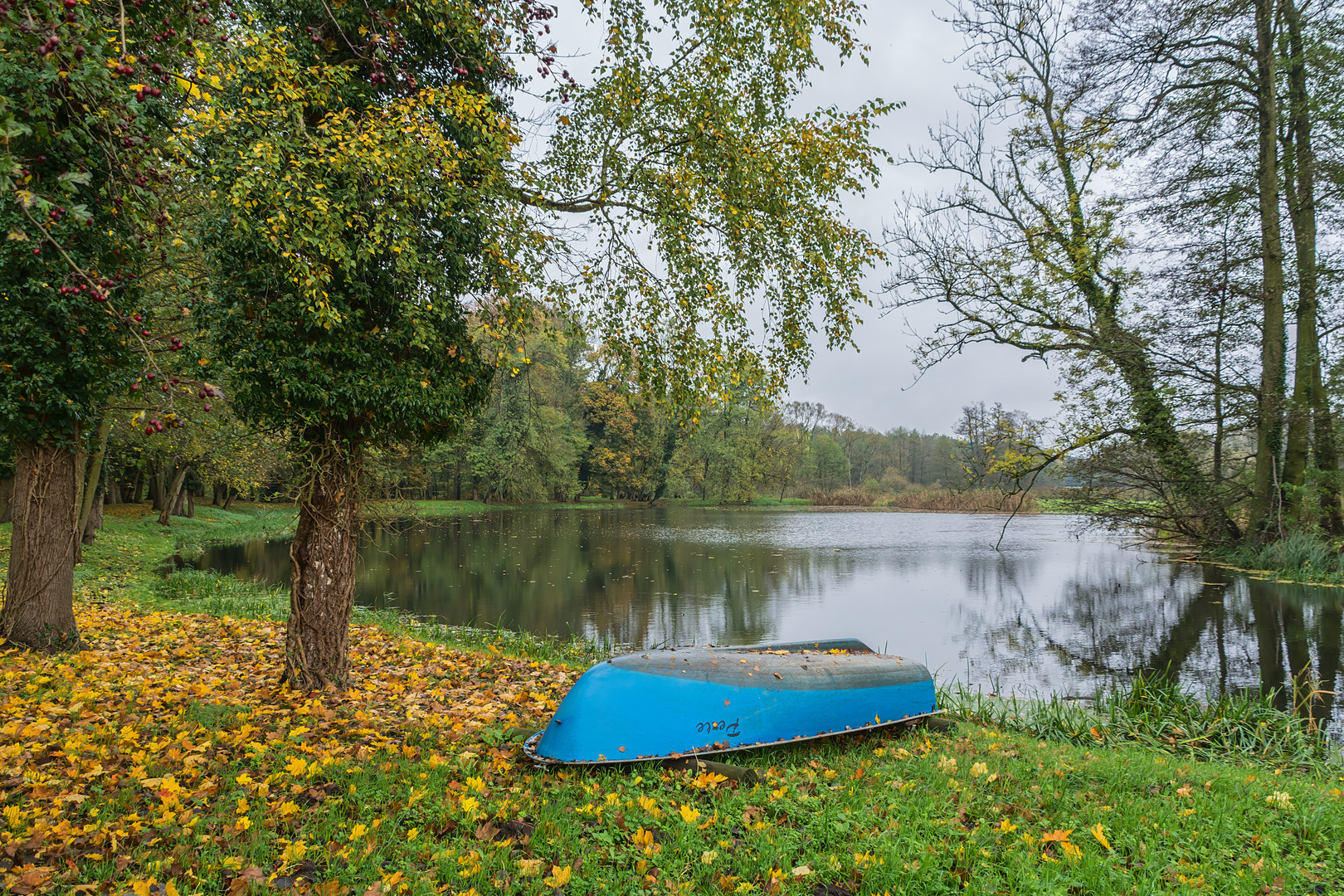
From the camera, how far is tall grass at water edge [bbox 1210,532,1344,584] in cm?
1282

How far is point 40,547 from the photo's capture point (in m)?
5.80

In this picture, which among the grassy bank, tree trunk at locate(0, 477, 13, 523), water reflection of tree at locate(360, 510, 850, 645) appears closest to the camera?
the grassy bank

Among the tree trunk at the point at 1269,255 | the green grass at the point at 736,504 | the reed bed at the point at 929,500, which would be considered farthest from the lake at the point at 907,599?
the green grass at the point at 736,504

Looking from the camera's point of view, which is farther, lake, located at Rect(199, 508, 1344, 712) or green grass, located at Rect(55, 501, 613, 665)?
lake, located at Rect(199, 508, 1344, 712)

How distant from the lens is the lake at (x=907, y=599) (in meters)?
9.23

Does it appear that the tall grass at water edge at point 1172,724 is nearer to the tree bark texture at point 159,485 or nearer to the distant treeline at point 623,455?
the distant treeline at point 623,455

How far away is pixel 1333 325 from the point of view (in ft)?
44.8

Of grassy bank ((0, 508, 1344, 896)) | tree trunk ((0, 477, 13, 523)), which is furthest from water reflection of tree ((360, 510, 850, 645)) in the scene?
tree trunk ((0, 477, 13, 523))

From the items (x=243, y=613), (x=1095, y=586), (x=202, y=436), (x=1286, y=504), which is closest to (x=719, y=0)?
(x=243, y=613)

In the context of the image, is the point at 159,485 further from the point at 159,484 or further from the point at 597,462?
the point at 597,462

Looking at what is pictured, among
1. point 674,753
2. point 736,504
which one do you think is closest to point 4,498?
point 674,753

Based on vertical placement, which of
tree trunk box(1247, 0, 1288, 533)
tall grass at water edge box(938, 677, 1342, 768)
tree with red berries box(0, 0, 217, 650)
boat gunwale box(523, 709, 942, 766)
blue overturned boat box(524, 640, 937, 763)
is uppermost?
tree trunk box(1247, 0, 1288, 533)

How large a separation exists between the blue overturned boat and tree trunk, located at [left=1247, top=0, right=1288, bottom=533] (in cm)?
1396

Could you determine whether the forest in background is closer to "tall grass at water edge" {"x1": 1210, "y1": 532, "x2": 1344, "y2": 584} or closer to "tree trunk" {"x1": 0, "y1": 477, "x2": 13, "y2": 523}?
"tree trunk" {"x1": 0, "y1": 477, "x2": 13, "y2": 523}
